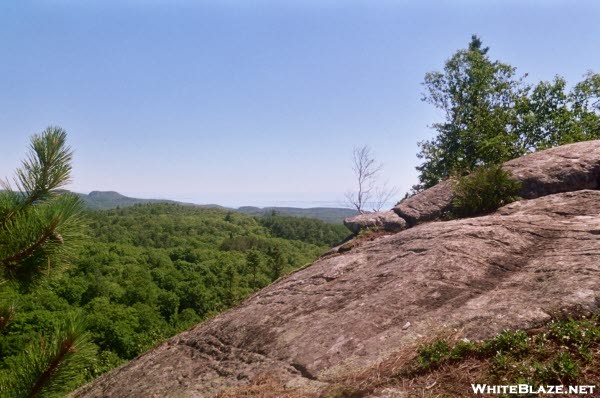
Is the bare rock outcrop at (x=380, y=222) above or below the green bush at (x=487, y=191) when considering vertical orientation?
below

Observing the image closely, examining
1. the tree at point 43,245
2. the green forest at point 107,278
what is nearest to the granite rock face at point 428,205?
the green forest at point 107,278

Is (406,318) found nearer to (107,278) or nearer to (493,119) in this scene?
(493,119)

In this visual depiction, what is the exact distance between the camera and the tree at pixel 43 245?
10.3ft

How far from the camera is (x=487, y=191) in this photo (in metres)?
9.70

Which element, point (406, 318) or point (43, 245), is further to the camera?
point (406, 318)

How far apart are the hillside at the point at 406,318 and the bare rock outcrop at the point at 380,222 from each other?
283 cm

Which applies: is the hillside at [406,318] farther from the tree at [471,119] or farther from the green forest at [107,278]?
the tree at [471,119]

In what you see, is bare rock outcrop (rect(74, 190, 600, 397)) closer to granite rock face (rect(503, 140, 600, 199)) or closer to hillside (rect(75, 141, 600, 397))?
hillside (rect(75, 141, 600, 397))

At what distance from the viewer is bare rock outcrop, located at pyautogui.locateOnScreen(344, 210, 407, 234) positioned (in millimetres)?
11320

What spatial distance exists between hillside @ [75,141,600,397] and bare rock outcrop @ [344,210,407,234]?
Answer: 2.83m

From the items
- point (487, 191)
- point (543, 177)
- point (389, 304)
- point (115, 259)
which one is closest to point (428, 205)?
point (487, 191)

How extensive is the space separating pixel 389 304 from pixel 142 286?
2461 inches

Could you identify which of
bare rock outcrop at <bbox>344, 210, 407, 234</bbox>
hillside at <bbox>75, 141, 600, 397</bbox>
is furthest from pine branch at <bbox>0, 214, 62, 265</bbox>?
bare rock outcrop at <bbox>344, 210, 407, 234</bbox>

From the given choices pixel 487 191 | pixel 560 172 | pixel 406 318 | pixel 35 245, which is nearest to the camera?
pixel 35 245
